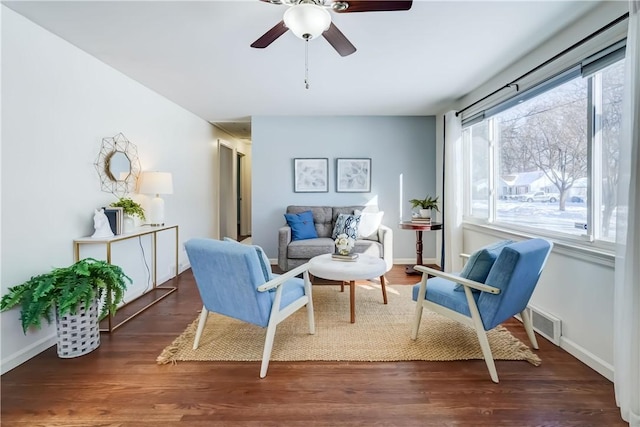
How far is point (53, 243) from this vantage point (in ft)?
7.11

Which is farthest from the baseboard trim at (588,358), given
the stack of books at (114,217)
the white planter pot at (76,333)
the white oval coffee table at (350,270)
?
the stack of books at (114,217)

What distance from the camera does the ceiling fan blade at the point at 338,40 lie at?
69.0 inches

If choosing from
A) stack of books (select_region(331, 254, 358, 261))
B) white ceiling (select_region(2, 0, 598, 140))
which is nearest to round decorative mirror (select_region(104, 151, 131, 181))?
white ceiling (select_region(2, 0, 598, 140))

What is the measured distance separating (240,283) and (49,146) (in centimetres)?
179

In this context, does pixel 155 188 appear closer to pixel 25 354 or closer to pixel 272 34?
pixel 25 354

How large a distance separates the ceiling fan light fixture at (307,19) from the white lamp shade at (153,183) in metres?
2.21

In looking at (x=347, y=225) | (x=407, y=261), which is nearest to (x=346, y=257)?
(x=347, y=225)

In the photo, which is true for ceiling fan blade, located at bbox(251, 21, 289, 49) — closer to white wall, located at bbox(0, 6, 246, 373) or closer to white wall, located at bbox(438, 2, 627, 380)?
white wall, located at bbox(0, 6, 246, 373)

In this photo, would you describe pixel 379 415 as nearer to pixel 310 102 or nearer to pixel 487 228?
pixel 487 228

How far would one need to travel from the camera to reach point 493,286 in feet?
5.80

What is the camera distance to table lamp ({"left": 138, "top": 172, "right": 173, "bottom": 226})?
3039 mm

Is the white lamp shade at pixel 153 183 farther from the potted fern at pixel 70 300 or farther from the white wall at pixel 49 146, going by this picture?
the potted fern at pixel 70 300

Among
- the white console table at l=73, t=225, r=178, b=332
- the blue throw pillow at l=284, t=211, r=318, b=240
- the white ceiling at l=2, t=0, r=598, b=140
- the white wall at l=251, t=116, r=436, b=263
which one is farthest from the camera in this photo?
the white wall at l=251, t=116, r=436, b=263

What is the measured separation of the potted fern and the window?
3.38 m
